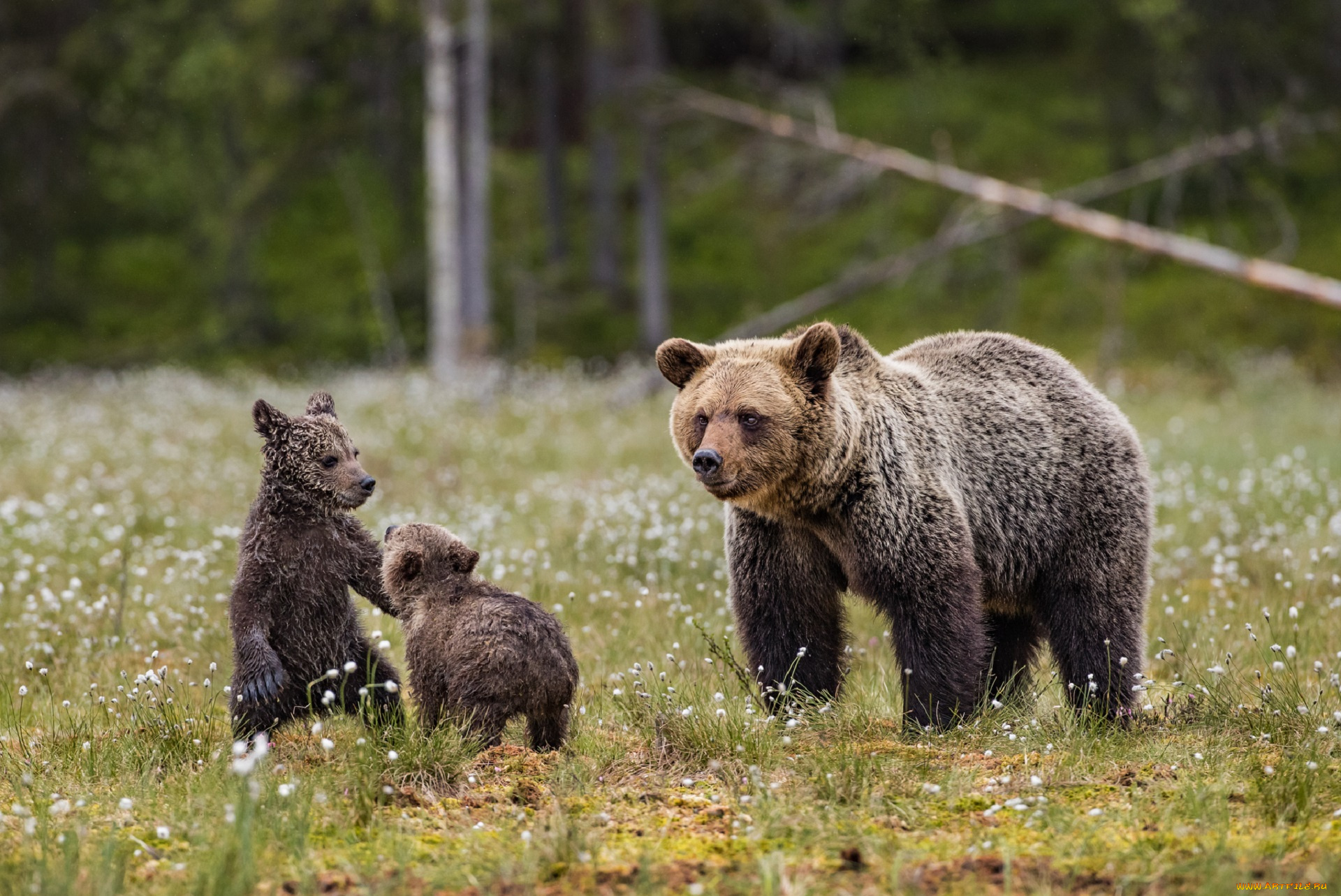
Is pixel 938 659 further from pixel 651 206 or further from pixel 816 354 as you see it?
pixel 651 206

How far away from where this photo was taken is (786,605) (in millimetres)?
5312

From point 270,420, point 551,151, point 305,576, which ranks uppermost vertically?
point 551,151

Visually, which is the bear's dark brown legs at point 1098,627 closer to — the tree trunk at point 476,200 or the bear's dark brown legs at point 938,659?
the bear's dark brown legs at point 938,659

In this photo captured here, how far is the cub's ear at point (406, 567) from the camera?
4.87m

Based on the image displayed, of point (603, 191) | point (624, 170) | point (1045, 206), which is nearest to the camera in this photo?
point (1045, 206)

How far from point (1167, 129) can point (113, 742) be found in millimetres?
18720

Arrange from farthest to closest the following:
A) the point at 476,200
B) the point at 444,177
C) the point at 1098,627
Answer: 1. the point at 476,200
2. the point at 444,177
3. the point at 1098,627

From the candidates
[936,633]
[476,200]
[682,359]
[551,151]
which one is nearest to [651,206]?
[476,200]

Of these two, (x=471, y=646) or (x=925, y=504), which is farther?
(x=925, y=504)

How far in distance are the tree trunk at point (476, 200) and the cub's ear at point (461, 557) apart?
1414cm

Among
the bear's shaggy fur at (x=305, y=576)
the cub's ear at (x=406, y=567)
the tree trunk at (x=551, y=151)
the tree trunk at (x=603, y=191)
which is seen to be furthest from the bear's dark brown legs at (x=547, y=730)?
the tree trunk at (x=551, y=151)

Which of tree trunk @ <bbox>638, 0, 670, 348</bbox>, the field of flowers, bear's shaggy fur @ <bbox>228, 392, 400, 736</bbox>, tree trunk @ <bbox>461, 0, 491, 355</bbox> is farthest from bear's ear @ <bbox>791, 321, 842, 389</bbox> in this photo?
tree trunk @ <bbox>638, 0, 670, 348</bbox>

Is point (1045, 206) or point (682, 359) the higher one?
point (1045, 206)

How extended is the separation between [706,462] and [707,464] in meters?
0.01
